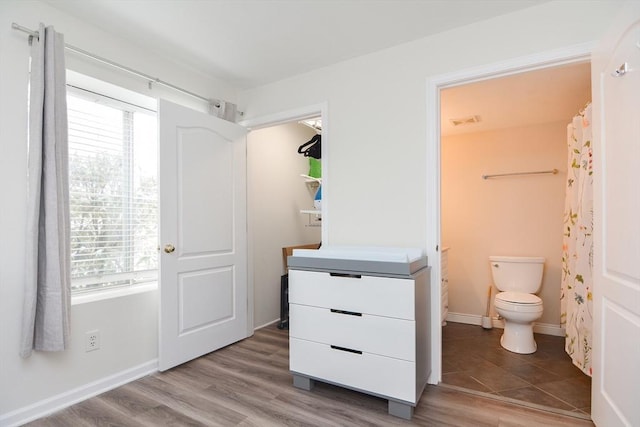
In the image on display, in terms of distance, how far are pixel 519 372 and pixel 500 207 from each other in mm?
1720

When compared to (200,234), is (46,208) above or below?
above

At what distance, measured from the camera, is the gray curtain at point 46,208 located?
1.71 metres

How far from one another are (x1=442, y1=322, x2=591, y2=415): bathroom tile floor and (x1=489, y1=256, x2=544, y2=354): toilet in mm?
98

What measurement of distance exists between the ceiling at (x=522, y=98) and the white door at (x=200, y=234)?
184 centimetres

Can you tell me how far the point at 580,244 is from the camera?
7.30 ft

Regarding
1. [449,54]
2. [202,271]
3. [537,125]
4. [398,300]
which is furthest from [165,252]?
[537,125]

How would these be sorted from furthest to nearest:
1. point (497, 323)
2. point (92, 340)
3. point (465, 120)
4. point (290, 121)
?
1. point (497, 323)
2. point (465, 120)
3. point (290, 121)
4. point (92, 340)

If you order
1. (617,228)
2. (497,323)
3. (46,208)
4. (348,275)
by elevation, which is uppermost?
(46,208)

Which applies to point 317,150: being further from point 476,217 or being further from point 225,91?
point 476,217

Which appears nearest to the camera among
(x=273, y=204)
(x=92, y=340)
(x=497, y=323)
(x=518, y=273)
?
(x=92, y=340)

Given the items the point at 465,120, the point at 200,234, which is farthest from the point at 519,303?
the point at 200,234

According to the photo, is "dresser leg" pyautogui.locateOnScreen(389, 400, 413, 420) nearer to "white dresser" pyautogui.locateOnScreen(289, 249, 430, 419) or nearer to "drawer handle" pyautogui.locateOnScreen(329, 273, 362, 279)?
"white dresser" pyautogui.locateOnScreen(289, 249, 430, 419)

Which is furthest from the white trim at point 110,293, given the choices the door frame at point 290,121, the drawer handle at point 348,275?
the drawer handle at point 348,275

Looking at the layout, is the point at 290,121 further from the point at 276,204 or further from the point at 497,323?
the point at 497,323
